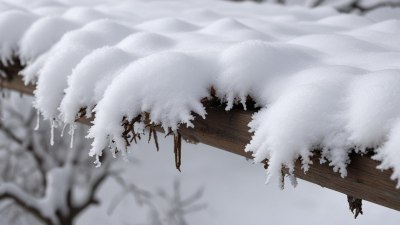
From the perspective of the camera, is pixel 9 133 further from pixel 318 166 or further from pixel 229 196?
pixel 318 166

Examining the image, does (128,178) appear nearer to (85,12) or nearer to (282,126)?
(85,12)

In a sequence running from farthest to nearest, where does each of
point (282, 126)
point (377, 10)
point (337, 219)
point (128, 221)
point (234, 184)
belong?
point (234, 184), point (128, 221), point (337, 219), point (377, 10), point (282, 126)

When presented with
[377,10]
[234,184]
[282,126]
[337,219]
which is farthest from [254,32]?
[234,184]

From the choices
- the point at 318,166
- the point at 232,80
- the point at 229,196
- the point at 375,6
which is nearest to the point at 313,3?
the point at 375,6

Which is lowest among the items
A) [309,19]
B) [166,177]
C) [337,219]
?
[166,177]

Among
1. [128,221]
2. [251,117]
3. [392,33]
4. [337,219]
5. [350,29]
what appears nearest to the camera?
[251,117]

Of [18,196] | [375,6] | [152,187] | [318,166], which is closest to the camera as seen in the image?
[318,166]

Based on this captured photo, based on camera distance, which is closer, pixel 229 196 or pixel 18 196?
pixel 18 196

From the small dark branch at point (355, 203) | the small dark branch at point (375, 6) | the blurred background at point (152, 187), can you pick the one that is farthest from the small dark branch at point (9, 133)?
the small dark branch at point (355, 203)

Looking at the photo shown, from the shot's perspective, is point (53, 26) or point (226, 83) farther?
point (53, 26)
